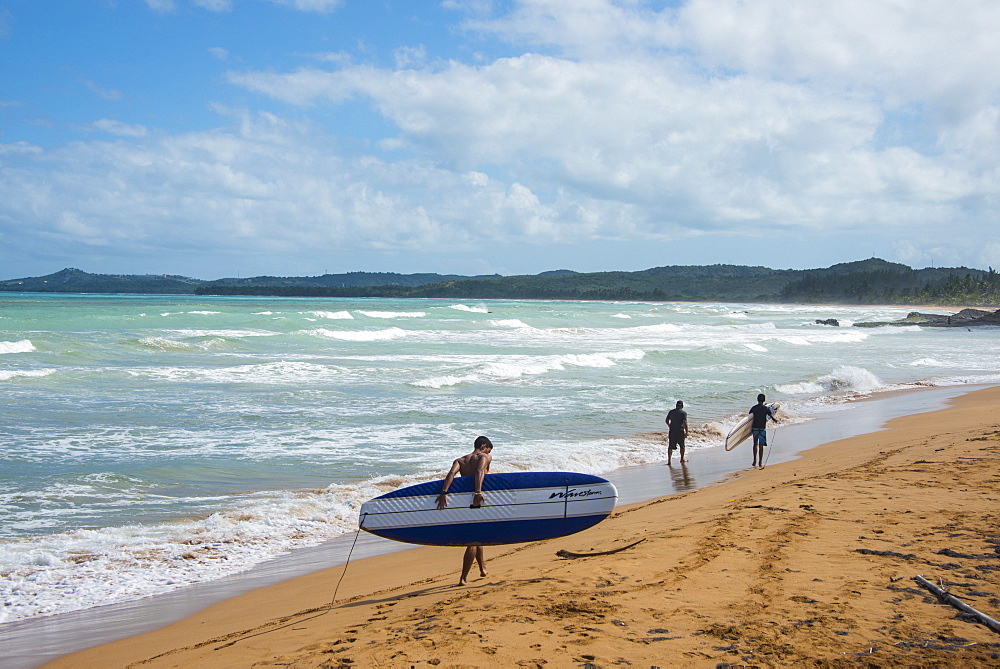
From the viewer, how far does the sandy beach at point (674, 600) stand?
4.17 m

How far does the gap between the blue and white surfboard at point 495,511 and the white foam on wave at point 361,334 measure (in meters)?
33.8

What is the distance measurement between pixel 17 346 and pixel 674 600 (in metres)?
30.6

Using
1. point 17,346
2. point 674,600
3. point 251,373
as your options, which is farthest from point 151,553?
point 17,346

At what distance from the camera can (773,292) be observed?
6639 inches

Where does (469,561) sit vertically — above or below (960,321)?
below

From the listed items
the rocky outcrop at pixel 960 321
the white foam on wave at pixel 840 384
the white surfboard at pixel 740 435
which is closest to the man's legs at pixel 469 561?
the white surfboard at pixel 740 435

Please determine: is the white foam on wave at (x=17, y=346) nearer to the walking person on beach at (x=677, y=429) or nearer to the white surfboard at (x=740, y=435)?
the walking person on beach at (x=677, y=429)

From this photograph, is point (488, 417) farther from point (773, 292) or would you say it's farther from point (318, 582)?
point (773, 292)

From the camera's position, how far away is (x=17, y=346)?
27938 mm

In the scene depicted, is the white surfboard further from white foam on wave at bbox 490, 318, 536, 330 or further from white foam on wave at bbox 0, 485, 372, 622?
white foam on wave at bbox 490, 318, 536, 330

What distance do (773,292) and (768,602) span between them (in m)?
176

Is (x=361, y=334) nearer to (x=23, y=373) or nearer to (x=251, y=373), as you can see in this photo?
(x=251, y=373)

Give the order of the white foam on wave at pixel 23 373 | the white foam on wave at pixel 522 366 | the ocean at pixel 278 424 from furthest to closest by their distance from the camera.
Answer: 1. the white foam on wave at pixel 522 366
2. the white foam on wave at pixel 23 373
3. the ocean at pixel 278 424

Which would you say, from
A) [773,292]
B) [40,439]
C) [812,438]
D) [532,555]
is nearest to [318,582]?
[532,555]
